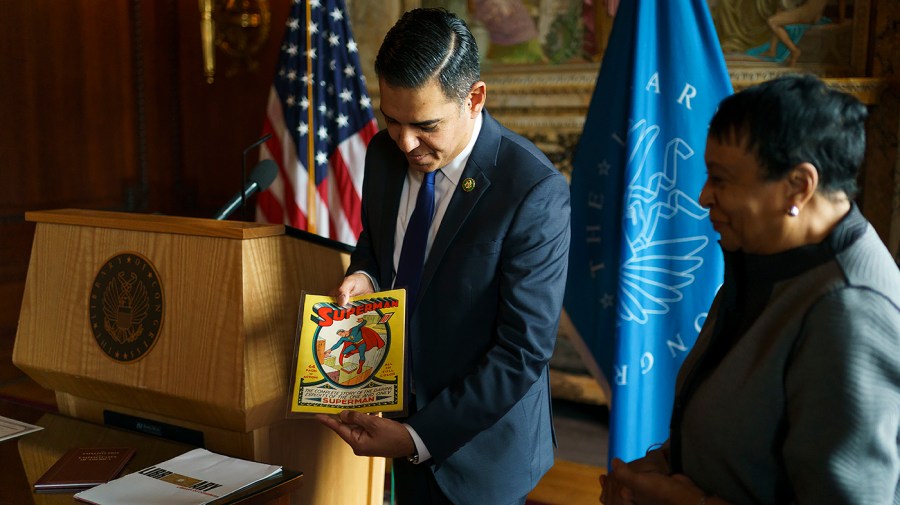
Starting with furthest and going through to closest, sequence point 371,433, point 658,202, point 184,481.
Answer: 1. point 658,202
2. point 371,433
3. point 184,481

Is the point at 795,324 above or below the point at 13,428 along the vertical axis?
above

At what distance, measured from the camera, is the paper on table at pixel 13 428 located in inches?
64.2

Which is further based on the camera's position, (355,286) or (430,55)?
(355,286)

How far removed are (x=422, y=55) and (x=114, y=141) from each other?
13.2 feet

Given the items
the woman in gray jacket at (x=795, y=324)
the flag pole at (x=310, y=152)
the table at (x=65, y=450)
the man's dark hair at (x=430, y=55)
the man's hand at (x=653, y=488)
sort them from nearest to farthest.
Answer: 1. the woman in gray jacket at (x=795, y=324)
2. the man's hand at (x=653, y=488)
3. the table at (x=65, y=450)
4. the man's dark hair at (x=430, y=55)
5. the flag pole at (x=310, y=152)

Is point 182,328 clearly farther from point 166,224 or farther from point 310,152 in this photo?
point 310,152

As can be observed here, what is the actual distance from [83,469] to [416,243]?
749 mm

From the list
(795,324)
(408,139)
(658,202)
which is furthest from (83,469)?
(658,202)

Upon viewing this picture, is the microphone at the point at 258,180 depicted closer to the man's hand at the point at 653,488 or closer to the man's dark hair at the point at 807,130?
the man's hand at the point at 653,488

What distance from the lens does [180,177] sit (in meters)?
5.18

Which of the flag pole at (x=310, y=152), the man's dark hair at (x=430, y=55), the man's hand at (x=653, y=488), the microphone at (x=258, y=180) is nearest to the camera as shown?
the man's hand at (x=653, y=488)

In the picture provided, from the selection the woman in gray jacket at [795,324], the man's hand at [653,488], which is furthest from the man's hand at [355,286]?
the woman in gray jacket at [795,324]

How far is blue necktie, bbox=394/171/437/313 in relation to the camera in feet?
5.26

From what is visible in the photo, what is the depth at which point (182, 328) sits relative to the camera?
63.0 inches
